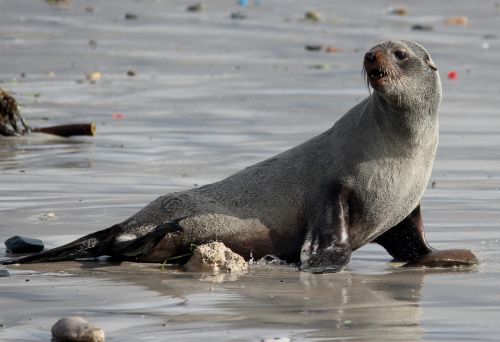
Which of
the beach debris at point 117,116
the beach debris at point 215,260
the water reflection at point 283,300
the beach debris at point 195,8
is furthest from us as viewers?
the beach debris at point 195,8

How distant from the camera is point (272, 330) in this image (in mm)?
6152

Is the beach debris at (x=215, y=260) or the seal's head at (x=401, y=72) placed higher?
the seal's head at (x=401, y=72)

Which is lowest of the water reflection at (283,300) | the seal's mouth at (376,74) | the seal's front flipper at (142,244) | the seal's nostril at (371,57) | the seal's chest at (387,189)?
the water reflection at (283,300)

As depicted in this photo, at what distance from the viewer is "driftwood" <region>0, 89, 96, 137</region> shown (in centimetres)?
1273

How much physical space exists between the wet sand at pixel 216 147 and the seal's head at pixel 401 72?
1018 mm

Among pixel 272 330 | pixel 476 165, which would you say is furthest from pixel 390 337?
pixel 476 165

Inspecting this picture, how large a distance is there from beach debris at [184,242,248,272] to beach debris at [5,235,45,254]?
103 cm

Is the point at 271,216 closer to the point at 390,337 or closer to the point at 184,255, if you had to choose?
the point at 184,255

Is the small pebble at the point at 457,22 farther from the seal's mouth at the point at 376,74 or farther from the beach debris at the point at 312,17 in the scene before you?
the seal's mouth at the point at 376,74

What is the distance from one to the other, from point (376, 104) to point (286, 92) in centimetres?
733

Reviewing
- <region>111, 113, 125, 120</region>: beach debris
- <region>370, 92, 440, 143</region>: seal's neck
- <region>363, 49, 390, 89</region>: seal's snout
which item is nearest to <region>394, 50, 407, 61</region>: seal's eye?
<region>363, 49, 390, 89</region>: seal's snout

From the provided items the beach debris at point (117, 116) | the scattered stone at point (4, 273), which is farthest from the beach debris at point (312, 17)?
the scattered stone at point (4, 273)

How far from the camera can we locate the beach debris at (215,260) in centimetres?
801

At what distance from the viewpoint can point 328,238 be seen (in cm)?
822
